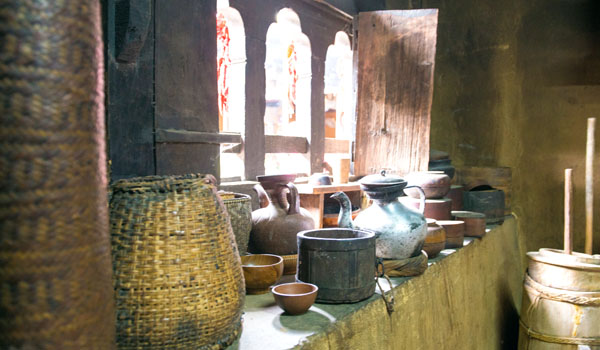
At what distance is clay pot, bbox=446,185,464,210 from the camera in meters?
4.30

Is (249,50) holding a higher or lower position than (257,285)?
higher

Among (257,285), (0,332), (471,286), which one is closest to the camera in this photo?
(0,332)

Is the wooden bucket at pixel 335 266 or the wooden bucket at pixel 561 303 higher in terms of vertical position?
the wooden bucket at pixel 335 266

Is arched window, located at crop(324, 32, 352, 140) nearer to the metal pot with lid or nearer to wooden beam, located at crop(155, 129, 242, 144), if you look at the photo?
the metal pot with lid

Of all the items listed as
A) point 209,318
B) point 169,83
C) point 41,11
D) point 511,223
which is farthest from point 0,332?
point 511,223

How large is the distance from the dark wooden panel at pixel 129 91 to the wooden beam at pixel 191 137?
0.17 feet

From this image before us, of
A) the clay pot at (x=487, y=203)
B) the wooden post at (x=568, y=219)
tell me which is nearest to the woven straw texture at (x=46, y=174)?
the wooden post at (x=568, y=219)

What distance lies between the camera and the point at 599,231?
543 cm

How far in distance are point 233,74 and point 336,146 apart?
6.63 ft

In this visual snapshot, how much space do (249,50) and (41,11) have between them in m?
3.14

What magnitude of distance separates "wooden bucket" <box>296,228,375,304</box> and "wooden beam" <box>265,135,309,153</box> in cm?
234

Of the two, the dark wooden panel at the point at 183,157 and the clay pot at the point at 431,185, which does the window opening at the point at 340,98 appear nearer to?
the clay pot at the point at 431,185

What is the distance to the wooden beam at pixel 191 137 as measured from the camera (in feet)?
6.87

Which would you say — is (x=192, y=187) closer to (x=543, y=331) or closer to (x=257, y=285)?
(x=257, y=285)
